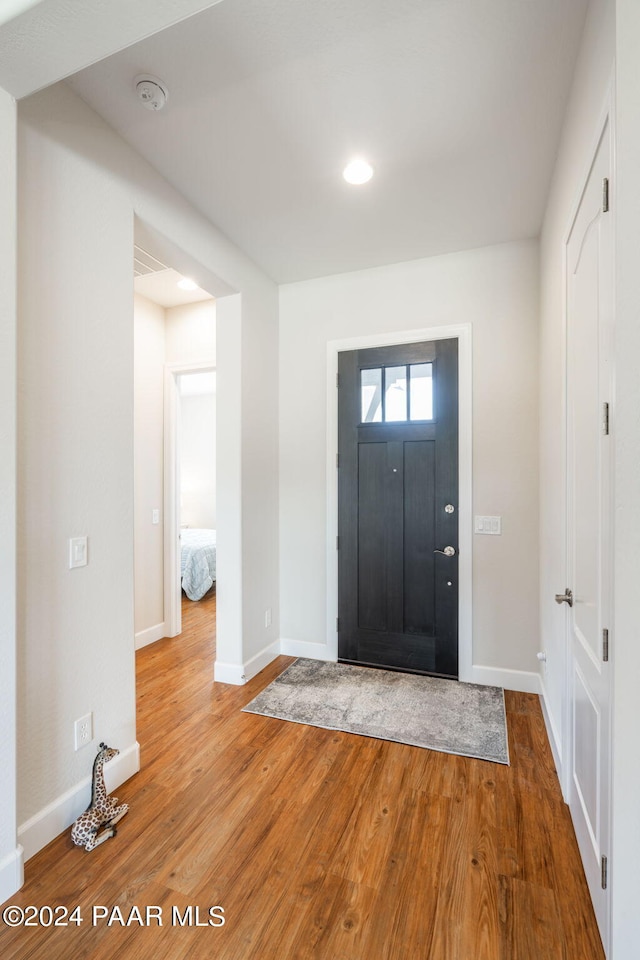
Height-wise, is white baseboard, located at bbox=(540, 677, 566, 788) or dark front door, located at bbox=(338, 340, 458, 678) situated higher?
dark front door, located at bbox=(338, 340, 458, 678)

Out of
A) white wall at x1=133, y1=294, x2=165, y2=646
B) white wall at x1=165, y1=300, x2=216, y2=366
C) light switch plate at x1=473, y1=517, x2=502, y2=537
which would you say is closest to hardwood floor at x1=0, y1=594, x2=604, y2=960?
light switch plate at x1=473, y1=517, x2=502, y2=537

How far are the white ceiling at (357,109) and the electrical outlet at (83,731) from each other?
98.2 inches

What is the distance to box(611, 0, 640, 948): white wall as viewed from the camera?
106cm

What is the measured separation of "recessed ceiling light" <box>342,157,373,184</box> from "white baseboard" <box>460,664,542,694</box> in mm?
2944

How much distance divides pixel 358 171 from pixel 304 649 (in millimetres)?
3074

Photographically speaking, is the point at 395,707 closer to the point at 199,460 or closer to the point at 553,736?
the point at 553,736

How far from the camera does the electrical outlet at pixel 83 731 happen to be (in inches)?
68.5

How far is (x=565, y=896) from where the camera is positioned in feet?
4.62

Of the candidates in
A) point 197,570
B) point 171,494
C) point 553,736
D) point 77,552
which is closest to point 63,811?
point 77,552

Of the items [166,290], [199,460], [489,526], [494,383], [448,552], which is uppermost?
[166,290]

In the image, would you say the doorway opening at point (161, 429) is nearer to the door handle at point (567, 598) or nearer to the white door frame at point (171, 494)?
the white door frame at point (171, 494)

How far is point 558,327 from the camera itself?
206 cm

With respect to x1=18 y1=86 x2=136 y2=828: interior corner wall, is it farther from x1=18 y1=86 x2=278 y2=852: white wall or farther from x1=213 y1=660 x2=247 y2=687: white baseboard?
x1=213 y1=660 x2=247 y2=687: white baseboard

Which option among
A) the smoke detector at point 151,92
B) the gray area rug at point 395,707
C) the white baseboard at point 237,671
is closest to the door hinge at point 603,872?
the gray area rug at point 395,707
